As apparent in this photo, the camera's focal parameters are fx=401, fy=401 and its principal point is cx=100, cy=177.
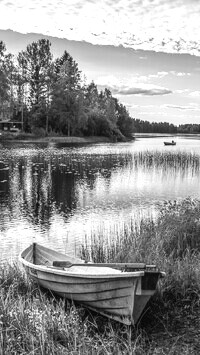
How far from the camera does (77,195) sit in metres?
24.6

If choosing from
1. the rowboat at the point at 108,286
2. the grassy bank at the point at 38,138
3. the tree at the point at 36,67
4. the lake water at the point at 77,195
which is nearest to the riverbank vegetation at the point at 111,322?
the rowboat at the point at 108,286

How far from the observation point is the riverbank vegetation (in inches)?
245

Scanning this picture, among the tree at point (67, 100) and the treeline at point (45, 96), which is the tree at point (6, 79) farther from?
the tree at point (67, 100)

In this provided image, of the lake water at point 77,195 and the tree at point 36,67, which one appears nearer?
the lake water at point 77,195

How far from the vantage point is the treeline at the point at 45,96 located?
3324 inches

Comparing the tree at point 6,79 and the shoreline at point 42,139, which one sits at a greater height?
the tree at point 6,79

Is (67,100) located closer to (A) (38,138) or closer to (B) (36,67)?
(A) (38,138)

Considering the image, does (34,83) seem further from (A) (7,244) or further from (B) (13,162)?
(A) (7,244)

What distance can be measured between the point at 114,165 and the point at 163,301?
109 feet

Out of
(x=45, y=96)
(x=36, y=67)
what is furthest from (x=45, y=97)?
(x=36, y=67)

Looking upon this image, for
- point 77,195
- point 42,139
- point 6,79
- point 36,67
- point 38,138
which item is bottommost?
point 77,195

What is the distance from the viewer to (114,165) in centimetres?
4178

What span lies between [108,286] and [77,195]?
1700 cm

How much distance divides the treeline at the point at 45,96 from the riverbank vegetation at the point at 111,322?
71.8 metres
